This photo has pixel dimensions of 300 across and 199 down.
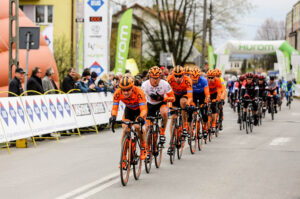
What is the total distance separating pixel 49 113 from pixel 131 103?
6.00 meters

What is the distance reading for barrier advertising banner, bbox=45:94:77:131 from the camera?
14992 millimetres

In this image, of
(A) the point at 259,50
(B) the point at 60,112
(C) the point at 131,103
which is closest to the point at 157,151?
(C) the point at 131,103

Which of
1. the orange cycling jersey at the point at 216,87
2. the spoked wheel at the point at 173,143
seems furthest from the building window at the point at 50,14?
the spoked wheel at the point at 173,143

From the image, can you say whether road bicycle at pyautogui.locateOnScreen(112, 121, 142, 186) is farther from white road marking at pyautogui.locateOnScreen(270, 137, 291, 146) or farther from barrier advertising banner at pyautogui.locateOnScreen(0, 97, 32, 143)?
white road marking at pyautogui.locateOnScreen(270, 137, 291, 146)

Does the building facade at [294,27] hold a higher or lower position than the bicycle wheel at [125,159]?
higher

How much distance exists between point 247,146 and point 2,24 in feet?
39.9

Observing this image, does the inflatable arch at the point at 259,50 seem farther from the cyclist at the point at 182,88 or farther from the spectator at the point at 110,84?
the cyclist at the point at 182,88

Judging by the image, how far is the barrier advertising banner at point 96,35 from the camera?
22141 mm

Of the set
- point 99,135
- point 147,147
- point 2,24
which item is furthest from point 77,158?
point 2,24

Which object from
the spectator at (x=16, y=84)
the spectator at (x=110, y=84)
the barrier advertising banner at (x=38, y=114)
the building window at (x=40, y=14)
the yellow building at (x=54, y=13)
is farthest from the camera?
A: the building window at (x=40, y=14)

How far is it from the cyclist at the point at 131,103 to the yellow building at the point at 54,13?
3820 centimetres

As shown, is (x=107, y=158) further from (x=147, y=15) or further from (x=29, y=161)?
(x=147, y=15)

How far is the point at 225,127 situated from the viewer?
64.6 ft

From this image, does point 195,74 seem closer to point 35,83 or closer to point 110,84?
point 35,83
